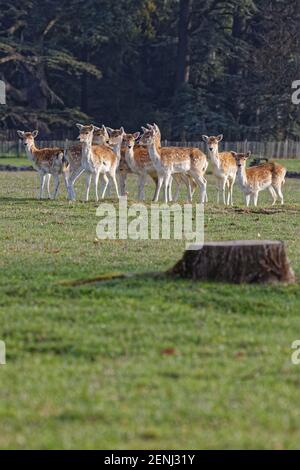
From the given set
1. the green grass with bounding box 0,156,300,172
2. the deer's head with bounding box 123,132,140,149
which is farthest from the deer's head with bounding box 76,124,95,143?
the green grass with bounding box 0,156,300,172

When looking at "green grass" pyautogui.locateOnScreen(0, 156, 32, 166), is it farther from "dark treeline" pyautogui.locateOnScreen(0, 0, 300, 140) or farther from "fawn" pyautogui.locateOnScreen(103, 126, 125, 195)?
"fawn" pyautogui.locateOnScreen(103, 126, 125, 195)

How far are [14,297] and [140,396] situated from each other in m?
3.90

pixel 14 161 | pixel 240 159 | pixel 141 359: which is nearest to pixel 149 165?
pixel 240 159

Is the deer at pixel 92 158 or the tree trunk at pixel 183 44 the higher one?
the tree trunk at pixel 183 44

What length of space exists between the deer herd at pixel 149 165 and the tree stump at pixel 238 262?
40.8 feet

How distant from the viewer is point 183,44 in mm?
61469

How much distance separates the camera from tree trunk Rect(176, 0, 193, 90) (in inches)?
2408

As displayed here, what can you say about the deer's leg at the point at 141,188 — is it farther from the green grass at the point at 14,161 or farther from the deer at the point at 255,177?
the green grass at the point at 14,161

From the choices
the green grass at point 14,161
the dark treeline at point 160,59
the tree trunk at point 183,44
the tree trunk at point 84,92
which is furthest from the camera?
the tree trunk at point 84,92

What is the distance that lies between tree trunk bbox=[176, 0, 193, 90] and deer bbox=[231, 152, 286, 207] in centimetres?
3607

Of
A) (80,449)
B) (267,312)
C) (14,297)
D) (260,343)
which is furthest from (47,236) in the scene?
(80,449)

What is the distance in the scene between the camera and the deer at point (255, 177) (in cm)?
2498

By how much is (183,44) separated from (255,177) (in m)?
37.2

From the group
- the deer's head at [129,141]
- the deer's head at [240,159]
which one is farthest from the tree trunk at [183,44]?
the deer's head at [240,159]
